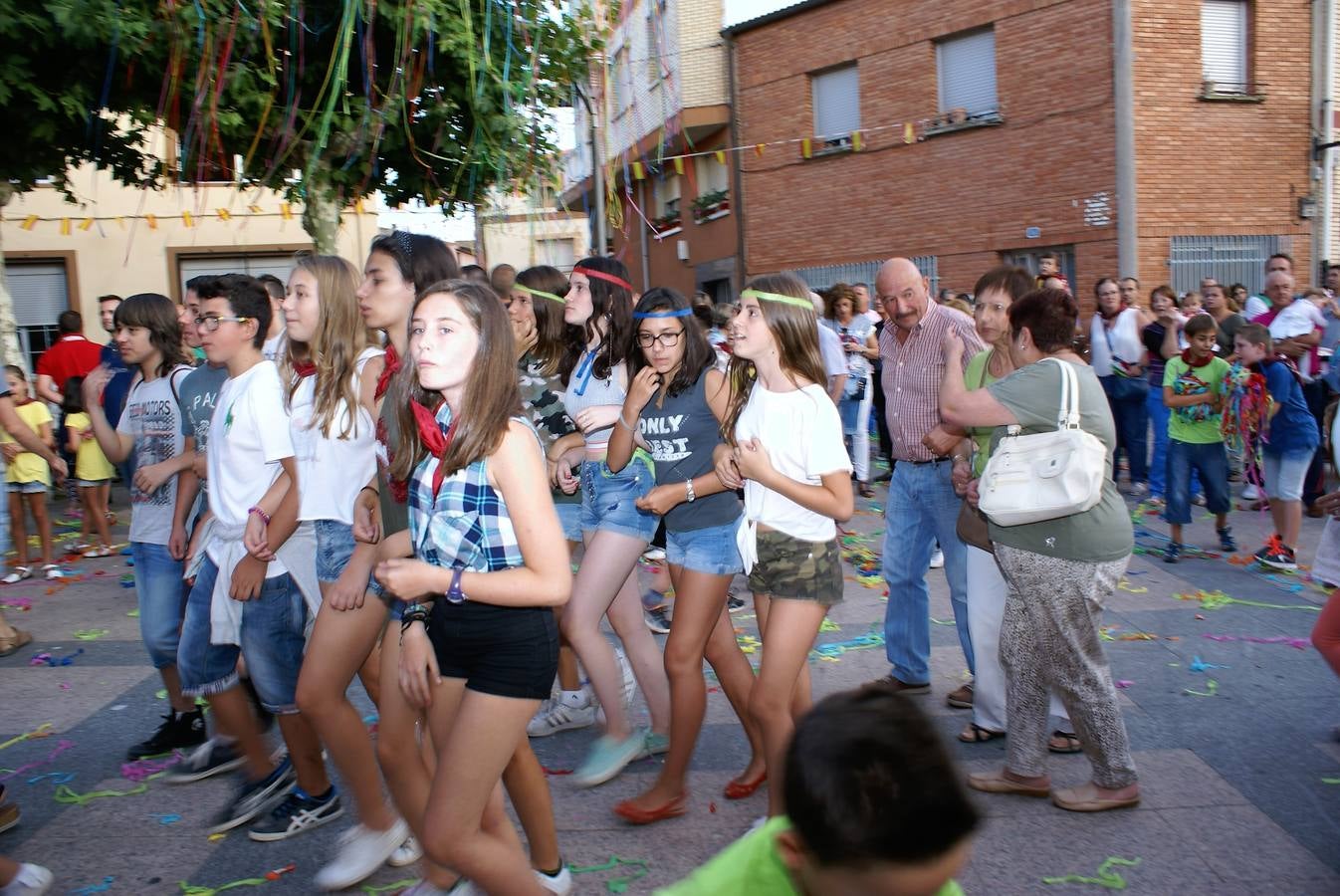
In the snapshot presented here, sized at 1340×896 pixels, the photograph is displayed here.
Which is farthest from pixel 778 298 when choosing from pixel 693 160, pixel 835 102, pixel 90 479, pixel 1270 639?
pixel 693 160

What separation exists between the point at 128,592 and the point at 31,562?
5.65 feet

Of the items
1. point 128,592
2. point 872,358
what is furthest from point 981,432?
point 872,358

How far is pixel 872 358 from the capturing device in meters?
11.6

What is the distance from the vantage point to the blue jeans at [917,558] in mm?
4766

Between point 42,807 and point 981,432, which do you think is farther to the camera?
point 981,432

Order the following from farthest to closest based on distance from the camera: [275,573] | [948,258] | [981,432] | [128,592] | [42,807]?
[948,258] < [128,592] < [981,432] < [42,807] < [275,573]

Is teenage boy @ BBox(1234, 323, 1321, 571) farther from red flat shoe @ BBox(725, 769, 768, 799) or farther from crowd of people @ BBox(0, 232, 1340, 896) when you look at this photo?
red flat shoe @ BBox(725, 769, 768, 799)

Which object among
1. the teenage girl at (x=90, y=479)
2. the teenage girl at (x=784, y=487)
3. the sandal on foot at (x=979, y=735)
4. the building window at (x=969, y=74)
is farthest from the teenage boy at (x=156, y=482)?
the building window at (x=969, y=74)

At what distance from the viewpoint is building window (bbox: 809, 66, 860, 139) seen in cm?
1922

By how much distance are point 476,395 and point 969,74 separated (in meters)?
16.8

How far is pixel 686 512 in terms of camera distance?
152 inches

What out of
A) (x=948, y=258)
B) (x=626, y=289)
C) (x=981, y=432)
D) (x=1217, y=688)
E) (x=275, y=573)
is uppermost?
(x=948, y=258)

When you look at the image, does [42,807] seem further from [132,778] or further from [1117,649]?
[1117,649]

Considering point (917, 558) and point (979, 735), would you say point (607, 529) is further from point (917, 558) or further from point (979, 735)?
point (979, 735)
